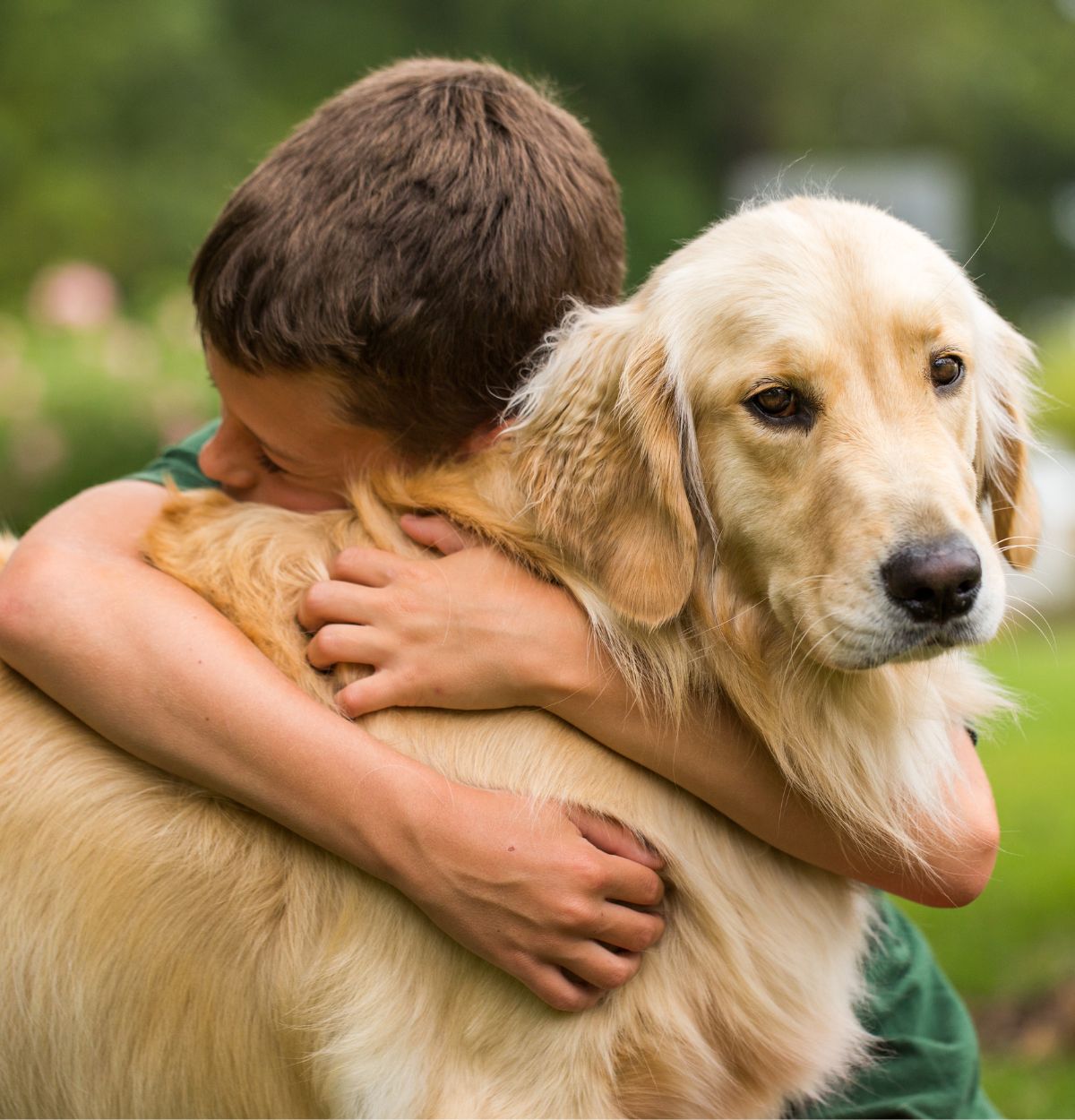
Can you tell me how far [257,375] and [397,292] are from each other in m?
0.34

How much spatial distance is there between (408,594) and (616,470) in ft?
1.42

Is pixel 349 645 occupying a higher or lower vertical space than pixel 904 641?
lower

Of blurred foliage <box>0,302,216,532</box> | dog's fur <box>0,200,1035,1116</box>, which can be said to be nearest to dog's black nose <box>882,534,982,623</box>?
dog's fur <box>0,200,1035,1116</box>

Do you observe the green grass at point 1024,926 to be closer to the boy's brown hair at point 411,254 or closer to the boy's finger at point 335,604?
the boy's brown hair at point 411,254

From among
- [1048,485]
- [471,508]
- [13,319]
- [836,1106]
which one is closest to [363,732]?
[471,508]

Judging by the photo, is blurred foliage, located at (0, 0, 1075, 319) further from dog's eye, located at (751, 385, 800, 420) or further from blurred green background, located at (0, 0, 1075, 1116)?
dog's eye, located at (751, 385, 800, 420)

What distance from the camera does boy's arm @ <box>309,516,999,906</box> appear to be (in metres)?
2.37

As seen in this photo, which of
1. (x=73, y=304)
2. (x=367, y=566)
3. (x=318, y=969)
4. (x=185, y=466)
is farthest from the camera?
(x=73, y=304)

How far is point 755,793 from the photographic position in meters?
2.42

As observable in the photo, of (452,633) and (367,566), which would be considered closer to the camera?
(452,633)

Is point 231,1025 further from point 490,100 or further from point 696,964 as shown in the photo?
point 490,100

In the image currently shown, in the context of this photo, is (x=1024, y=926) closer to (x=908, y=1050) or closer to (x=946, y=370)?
(x=908, y=1050)

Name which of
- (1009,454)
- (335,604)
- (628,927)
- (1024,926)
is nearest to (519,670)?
(335,604)

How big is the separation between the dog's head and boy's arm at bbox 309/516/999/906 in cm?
13
